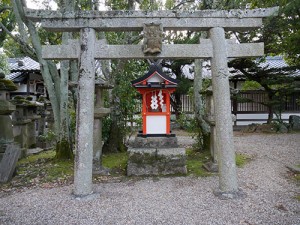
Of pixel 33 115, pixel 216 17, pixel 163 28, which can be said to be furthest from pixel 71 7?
pixel 33 115

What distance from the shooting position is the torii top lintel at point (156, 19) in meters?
4.43

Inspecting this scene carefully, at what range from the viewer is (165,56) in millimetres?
4488

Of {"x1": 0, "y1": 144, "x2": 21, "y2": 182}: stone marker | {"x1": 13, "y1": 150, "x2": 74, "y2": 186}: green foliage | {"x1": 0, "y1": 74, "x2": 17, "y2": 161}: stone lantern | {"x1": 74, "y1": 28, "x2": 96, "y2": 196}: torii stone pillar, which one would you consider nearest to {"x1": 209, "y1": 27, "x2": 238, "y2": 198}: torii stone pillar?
{"x1": 74, "y1": 28, "x2": 96, "y2": 196}: torii stone pillar

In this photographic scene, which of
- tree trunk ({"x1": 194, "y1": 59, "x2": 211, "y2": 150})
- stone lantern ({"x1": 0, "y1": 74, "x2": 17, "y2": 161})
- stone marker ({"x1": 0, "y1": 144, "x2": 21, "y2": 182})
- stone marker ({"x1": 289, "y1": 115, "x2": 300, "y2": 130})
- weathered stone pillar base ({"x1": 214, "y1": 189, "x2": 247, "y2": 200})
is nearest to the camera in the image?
weathered stone pillar base ({"x1": 214, "y1": 189, "x2": 247, "y2": 200})

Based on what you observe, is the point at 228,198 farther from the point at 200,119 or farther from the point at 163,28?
the point at 200,119

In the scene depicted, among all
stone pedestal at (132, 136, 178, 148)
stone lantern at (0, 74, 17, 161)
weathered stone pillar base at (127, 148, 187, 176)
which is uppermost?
stone lantern at (0, 74, 17, 161)

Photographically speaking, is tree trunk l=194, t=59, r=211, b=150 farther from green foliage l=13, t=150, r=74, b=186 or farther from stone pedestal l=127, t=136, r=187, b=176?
green foliage l=13, t=150, r=74, b=186

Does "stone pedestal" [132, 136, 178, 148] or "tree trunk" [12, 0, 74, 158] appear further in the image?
"tree trunk" [12, 0, 74, 158]

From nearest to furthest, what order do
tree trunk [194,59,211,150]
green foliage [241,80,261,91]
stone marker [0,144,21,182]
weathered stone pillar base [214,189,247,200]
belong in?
1. weathered stone pillar base [214,189,247,200]
2. stone marker [0,144,21,182]
3. tree trunk [194,59,211,150]
4. green foliage [241,80,261,91]

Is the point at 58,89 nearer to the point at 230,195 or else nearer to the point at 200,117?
the point at 200,117

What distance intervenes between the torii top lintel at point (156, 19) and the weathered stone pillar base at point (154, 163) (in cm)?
294

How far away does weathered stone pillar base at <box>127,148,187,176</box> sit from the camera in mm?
6016

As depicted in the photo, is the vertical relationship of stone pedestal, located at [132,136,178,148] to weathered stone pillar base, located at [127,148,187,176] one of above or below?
above

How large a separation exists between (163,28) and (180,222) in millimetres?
3250
